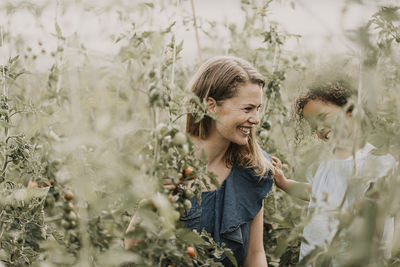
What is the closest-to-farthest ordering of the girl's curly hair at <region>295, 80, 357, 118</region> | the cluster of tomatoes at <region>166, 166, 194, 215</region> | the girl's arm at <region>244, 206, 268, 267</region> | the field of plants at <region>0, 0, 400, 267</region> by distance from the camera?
the field of plants at <region>0, 0, 400, 267</region> → the cluster of tomatoes at <region>166, 166, 194, 215</region> → the girl's curly hair at <region>295, 80, 357, 118</region> → the girl's arm at <region>244, 206, 268, 267</region>

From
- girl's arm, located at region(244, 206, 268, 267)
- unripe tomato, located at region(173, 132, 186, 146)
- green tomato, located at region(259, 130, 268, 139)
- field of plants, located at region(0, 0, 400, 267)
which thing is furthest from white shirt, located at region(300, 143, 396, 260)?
green tomato, located at region(259, 130, 268, 139)

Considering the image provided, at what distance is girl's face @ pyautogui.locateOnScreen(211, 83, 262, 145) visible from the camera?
1.73 m

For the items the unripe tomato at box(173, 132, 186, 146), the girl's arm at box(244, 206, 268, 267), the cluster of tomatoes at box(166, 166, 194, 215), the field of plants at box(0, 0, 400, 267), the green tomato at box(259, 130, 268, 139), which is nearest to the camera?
the field of plants at box(0, 0, 400, 267)

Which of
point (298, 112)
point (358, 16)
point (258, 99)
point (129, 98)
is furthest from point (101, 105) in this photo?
point (298, 112)

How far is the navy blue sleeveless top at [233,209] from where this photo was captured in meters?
1.72

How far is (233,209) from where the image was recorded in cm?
175

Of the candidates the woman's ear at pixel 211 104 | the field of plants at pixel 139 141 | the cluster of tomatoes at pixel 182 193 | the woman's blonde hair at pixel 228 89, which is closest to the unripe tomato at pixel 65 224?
the field of plants at pixel 139 141

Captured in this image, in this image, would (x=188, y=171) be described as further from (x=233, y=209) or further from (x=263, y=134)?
(x=263, y=134)

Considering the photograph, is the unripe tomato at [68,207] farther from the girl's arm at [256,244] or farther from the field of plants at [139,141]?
the girl's arm at [256,244]

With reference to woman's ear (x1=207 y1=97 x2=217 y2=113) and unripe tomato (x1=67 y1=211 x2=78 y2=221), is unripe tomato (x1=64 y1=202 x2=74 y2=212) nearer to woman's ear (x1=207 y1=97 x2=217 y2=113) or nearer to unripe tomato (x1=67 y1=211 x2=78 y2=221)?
unripe tomato (x1=67 y1=211 x2=78 y2=221)

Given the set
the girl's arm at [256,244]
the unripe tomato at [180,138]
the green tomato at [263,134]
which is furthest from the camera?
the green tomato at [263,134]

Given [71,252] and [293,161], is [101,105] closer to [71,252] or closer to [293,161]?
[71,252]

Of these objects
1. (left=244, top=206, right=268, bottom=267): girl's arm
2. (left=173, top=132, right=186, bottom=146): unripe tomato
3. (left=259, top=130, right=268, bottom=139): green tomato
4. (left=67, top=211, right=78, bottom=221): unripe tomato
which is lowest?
(left=244, top=206, right=268, bottom=267): girl's arm

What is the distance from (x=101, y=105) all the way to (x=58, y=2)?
1.62 feet
